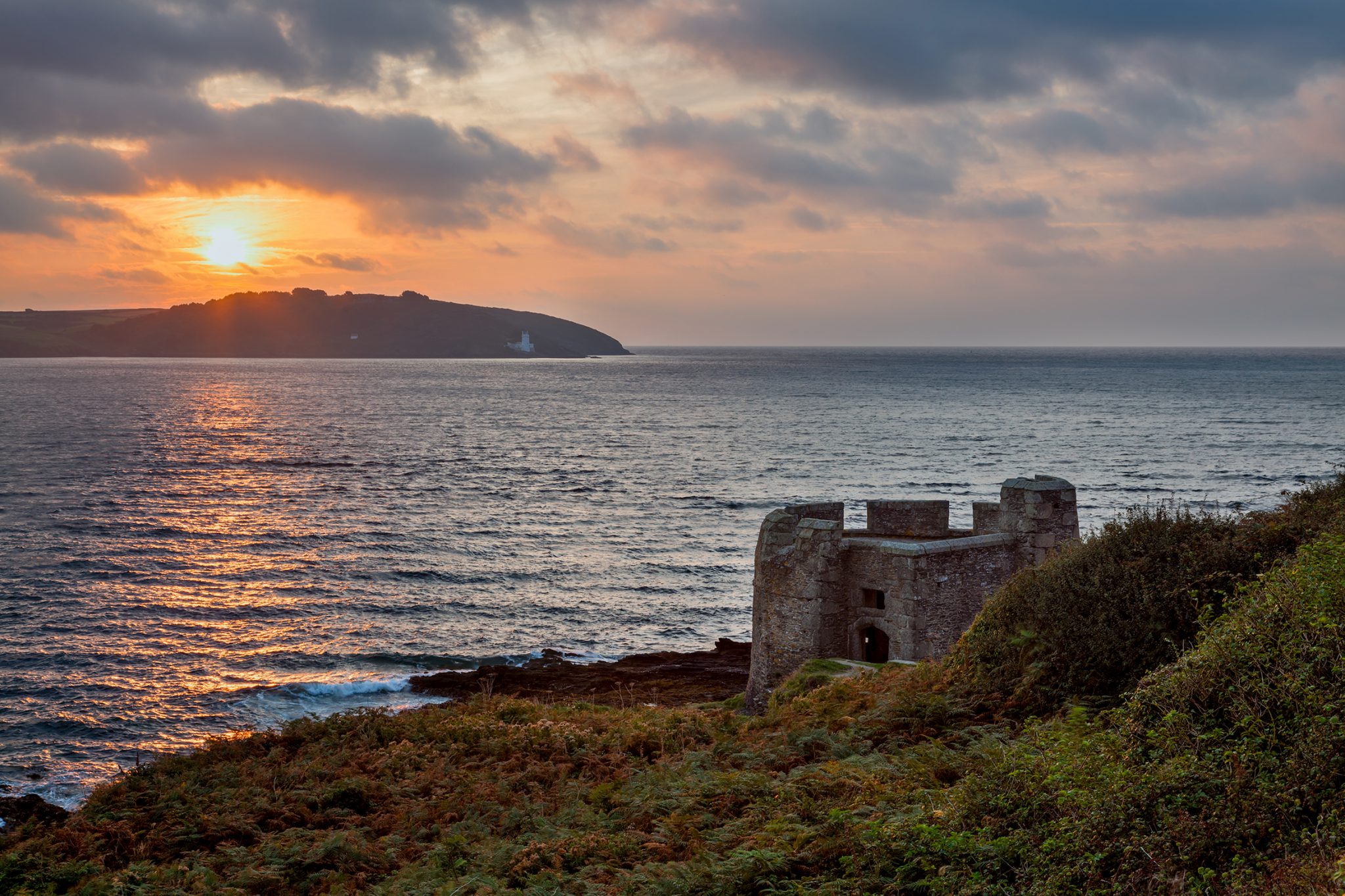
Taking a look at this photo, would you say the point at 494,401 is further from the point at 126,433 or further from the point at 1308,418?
the point at 1308,418

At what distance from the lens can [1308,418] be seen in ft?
361

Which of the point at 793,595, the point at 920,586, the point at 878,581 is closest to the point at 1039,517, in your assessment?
the point at 920,586

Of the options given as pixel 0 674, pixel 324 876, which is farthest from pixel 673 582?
pixel 324 876

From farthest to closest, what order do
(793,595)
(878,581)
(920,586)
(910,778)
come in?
(793,595)
(878,581)
(920,586)
(910,778)

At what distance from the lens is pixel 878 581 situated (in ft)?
73.0

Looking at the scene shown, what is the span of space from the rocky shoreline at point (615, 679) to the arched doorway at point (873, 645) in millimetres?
7513

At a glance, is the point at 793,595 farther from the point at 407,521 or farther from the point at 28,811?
the point at 407,521

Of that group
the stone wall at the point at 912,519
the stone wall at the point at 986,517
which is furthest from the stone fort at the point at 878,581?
the stone wall at the point at 912,519

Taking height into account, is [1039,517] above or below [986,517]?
above

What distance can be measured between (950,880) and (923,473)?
66.7 meters

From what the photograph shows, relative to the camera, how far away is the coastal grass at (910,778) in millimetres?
7859

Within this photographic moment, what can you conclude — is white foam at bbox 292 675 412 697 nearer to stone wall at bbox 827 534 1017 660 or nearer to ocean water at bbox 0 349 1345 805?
ocean water at bbox 0 349 1345 805

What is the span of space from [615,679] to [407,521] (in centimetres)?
2958

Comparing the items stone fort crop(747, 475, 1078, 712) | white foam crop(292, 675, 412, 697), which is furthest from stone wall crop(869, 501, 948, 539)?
white foam crop(292, 675, 412, 697)
